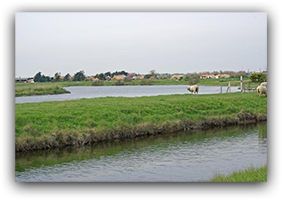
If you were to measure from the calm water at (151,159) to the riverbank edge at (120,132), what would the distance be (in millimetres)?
595

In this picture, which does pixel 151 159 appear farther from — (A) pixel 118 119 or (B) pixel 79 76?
(B) pixel 79 76

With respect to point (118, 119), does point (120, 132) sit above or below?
below

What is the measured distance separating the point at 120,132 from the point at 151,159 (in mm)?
5353

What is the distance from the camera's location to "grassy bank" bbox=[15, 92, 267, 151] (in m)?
19.1

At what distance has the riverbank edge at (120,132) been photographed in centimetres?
1834

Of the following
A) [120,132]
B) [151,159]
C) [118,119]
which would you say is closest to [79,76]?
[118,119]

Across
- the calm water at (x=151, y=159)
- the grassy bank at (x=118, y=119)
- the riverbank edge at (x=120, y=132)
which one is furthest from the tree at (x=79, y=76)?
the calm water at (x=151, y=159)

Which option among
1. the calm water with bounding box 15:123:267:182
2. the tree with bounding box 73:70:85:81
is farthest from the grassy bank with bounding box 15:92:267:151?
the tree with bounding box 73:70:85:81

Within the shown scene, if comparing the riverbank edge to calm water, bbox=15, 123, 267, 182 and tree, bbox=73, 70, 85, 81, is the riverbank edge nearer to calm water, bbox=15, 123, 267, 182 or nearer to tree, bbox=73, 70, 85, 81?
calm water, bbox=15, 123, 267, 182

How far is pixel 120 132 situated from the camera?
21.6 meters

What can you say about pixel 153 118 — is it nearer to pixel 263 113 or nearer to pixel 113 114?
pixel 113 114
